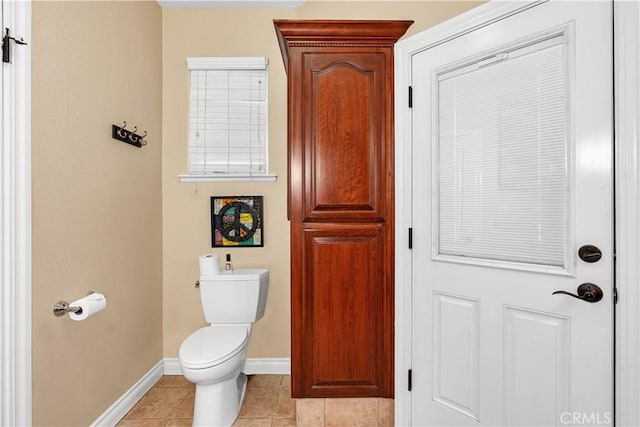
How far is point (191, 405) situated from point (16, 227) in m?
1.42

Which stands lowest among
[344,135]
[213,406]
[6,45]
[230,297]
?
[213,406]

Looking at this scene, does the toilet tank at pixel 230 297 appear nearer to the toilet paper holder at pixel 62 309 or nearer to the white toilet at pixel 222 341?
the white toilet at pixel 222 341

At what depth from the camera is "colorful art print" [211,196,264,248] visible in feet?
7.84

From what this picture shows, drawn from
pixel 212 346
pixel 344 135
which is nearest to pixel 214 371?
pixel 212 346

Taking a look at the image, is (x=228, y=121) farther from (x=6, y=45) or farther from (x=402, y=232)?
(x=402, y=232)

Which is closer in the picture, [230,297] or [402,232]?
[402,232]

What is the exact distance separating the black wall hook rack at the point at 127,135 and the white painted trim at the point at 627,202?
2.29 meters

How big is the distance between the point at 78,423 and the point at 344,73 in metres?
2.16

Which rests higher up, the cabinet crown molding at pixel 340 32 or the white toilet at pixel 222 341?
the cabinet crown molding at pixel 340 32

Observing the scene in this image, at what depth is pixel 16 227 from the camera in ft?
4.10

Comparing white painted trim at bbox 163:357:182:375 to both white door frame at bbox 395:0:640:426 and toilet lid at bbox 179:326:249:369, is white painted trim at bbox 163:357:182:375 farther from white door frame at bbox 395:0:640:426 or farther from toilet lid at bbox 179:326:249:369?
white door frame at bbox 395:0:640:426

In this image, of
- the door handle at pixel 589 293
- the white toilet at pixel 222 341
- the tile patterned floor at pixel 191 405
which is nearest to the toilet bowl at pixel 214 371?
the white toilet at pixel 222 341

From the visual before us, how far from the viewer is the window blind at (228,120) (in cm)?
240

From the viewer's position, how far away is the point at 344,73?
1.64 metres
